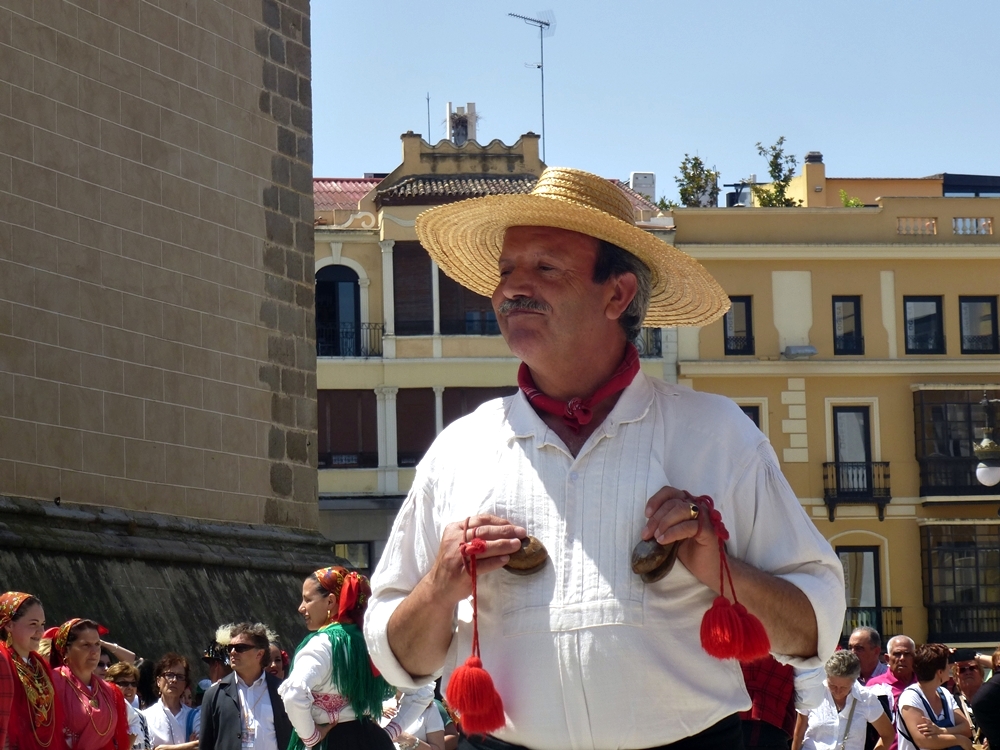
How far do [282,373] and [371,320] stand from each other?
16.5 meters

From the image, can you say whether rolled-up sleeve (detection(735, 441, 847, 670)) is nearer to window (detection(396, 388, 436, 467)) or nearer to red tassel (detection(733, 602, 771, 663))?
red tassel (detection(733, 602, 771, 663))

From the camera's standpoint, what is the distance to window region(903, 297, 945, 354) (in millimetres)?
33000

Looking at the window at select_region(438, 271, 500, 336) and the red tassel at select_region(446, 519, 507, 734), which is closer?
the red tassel at select_region(446, 519, 507, 734)

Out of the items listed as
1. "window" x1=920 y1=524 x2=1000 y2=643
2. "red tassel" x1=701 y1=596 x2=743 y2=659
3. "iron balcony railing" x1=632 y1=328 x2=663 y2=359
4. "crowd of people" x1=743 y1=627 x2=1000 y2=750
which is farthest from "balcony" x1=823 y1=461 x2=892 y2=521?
"red tassel" x1=701 y1=596 x2=743 y2=659

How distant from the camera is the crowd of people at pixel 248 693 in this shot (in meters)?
7.25

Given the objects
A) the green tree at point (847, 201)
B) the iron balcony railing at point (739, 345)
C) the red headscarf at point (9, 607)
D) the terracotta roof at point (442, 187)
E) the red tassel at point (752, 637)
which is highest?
the green tree at point (847, 201)

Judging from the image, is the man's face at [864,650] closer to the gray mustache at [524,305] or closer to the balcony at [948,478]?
the gray mustache at [524,305]

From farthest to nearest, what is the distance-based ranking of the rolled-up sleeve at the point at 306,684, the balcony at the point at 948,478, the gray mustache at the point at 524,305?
the balcony at the point at 948,478
the rolled-up sleeve at the point at 306,684
the gray mustache at the point at 524,305

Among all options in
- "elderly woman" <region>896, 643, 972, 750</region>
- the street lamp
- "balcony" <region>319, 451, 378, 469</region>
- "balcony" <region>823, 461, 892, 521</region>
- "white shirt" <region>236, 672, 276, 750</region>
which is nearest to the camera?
"white shirt" <region>236, 672, 276, 750</region>

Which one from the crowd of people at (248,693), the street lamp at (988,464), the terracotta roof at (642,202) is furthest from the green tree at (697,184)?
the crowd of people at (248,693)

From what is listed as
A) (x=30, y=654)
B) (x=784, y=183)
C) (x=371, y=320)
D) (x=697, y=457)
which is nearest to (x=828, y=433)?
(x=784, y=183)

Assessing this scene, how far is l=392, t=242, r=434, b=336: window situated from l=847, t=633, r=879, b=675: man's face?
20351 mm

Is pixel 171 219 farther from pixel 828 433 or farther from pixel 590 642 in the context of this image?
pixel 828 433

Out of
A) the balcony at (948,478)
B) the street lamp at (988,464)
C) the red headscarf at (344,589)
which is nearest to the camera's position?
the red headscarf at (344,589)
